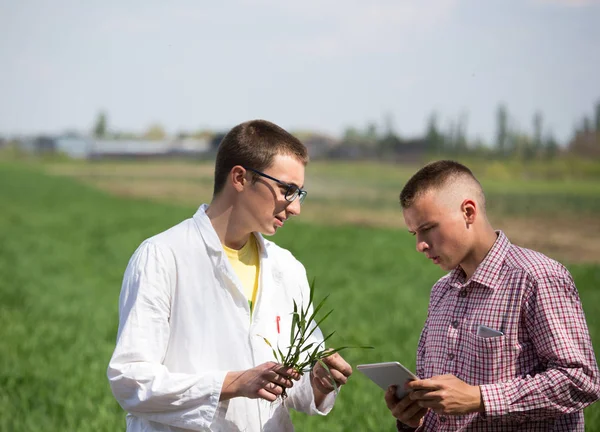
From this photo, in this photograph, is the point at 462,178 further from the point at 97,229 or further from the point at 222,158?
the point at 97,229

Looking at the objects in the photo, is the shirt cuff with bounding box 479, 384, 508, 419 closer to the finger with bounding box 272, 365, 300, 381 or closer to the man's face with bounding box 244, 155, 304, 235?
the finger with bounding box 272, 365, 300, 381

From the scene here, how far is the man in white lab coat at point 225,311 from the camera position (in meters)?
3.47

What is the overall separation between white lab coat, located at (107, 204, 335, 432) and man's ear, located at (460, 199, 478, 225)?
76 centimetres

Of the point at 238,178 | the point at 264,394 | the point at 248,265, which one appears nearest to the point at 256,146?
the point at 238,178

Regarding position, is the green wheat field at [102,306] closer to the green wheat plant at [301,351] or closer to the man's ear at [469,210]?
the green wheat plant at [301,351]

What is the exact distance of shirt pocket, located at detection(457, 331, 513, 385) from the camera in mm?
3516

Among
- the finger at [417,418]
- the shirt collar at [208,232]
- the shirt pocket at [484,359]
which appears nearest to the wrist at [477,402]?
the shirt pocket at [484,359]

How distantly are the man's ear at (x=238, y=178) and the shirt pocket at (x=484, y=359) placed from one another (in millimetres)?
1012

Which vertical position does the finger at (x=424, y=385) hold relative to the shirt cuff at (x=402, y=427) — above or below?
above

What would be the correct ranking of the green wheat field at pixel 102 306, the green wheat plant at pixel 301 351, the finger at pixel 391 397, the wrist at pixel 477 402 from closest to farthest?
1. the wrist at pixel 477 402
2. the green wheat plant at pixel 301 351
3. the finger at pixel 391 397
4. the green wheat field at pixel 102 306

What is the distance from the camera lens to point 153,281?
3.56 meters

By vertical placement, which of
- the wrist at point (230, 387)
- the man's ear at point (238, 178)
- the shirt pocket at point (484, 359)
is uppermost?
the man's ear at point (238, 178)

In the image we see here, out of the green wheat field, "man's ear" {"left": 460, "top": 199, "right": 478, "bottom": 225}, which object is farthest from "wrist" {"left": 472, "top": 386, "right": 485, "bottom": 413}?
the green wheat field

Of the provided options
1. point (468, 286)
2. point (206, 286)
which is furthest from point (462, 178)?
point (206, 286)
